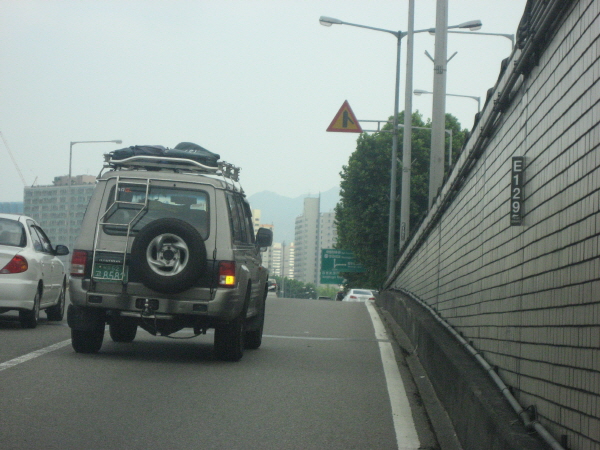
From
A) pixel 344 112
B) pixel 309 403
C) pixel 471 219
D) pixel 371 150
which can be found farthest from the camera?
pixel 371 150

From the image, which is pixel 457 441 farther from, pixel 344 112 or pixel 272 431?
pixel 344 112

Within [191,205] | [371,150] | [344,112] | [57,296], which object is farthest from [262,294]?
[371,150]

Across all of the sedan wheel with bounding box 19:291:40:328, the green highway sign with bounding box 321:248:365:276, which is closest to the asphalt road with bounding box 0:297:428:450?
the sedan wheel with bounding box 19:291:40:328

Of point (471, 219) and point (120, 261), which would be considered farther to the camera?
point (120, 261)

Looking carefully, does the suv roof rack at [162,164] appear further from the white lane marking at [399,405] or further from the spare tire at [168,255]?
the white lane marking at [399,405]

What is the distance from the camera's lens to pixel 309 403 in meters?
7.74

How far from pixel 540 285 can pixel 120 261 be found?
5666 mm

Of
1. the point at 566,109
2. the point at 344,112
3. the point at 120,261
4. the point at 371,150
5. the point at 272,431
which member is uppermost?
the point at 371,150

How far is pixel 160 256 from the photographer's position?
956 cm

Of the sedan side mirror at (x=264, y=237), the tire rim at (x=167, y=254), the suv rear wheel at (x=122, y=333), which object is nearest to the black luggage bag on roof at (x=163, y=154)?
the sedan side mirror at (x=264, y=237)

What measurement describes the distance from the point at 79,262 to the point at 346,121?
17.8m

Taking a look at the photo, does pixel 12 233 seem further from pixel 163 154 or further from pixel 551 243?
pixel 551 243

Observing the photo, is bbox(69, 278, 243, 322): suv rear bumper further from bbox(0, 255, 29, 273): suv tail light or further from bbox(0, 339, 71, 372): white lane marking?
bbox(0, 255, 29, 273): suv tail light

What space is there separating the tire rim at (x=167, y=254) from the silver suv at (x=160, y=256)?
1 centimetres
